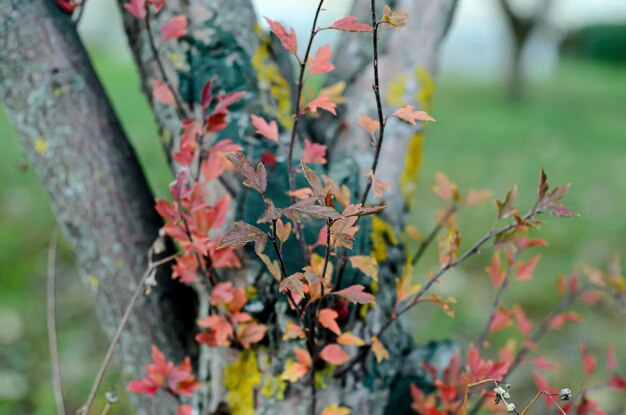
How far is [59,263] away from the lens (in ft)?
11.5

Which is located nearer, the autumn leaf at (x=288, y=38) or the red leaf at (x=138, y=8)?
the autumn leaf at (x=288, y=38)

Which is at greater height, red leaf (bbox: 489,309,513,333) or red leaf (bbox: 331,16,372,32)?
red leaf (bbox: 331,16,372,32)

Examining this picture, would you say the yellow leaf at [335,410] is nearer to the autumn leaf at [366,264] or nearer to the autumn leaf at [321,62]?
the autumn leaf at [366,264]

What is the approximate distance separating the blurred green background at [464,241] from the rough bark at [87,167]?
158 mm

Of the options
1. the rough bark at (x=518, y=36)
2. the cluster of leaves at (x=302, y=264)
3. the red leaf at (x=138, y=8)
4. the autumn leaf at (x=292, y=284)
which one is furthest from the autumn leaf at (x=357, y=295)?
the rough bark at (x=518, y=36)

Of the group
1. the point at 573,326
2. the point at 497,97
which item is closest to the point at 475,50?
the point at 497,97

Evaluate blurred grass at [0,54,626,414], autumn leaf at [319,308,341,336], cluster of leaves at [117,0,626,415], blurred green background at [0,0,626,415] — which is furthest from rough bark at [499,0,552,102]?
autumn leaf at [319,308,341,336]

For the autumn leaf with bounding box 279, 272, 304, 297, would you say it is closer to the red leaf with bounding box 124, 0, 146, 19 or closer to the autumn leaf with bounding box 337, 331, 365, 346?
the autumn leaf with bounding box 337, 331, 365, 346

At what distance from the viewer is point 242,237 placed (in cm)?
81

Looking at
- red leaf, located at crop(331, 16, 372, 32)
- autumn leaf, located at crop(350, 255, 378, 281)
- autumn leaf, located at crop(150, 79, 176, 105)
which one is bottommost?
autumn leaf, located at crop(350, 255, 378, 281)

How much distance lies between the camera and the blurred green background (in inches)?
105

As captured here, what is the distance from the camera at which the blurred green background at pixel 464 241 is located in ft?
8.76

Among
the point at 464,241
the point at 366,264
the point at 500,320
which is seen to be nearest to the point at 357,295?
the point at 366,264

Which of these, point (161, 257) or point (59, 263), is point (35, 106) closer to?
point (161, 257)
